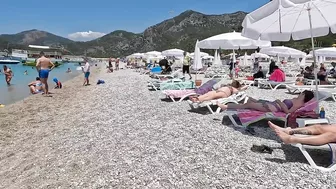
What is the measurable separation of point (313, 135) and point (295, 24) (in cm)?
292

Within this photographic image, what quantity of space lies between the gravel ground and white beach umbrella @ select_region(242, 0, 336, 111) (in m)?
1.80

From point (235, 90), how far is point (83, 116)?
3876 mm

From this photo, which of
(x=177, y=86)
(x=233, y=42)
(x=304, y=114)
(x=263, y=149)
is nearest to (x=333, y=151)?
(x=263, y=149)

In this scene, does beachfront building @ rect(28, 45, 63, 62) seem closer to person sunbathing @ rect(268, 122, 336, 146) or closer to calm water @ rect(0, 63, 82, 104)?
calm water @ rect(0, 63, 82, 104)

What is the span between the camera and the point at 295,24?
18.7 feet

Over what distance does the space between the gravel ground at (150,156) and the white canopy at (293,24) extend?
70.9 inches

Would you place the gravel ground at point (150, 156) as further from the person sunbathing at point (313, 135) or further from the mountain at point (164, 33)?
the mountain at point (164, 33)

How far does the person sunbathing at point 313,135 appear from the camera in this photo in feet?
11.2

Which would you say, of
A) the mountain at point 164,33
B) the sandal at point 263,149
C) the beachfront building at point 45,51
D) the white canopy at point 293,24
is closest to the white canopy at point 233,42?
the white canopy at point 293,24

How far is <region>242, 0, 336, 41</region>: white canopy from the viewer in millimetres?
4984

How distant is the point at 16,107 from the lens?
9.77 meters

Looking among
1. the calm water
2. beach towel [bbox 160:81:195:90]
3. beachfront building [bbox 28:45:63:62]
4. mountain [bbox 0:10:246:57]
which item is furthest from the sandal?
mountain [bbox 0:10:246:57]

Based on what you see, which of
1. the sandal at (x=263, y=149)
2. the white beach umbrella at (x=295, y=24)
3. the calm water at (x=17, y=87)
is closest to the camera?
the sandal at (x=263, y=149)

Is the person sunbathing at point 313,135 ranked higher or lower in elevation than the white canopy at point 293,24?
lower
